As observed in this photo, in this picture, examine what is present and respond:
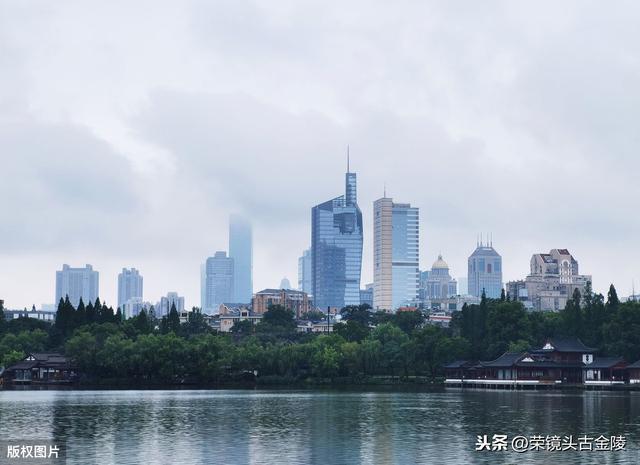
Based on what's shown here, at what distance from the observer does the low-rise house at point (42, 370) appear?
147500 mm

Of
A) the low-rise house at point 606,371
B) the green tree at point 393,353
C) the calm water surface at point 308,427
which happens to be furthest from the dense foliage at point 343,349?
the calm water surface at point 308,427

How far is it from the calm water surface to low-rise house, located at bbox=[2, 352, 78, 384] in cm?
5171

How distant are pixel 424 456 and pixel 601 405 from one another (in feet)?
139

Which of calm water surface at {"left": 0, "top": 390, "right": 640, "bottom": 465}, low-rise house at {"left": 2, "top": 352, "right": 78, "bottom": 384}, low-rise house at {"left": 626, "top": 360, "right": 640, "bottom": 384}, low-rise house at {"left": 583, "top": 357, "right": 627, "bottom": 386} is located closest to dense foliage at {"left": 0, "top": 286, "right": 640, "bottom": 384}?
low-rise house at {"left": 2, "top": 352, "right": 78, "bottom": 384}

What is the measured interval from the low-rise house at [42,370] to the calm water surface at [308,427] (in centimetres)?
5171

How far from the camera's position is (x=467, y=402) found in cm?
9381

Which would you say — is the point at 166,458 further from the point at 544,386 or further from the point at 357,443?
the point at 544,386

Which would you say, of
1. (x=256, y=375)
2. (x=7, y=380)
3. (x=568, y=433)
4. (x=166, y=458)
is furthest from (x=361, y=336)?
(x=166, y=458)

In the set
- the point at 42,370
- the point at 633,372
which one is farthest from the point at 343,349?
the point at 42,370

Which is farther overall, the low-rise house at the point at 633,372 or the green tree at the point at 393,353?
the green tree at the point at 393,353

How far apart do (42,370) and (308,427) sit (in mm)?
94353

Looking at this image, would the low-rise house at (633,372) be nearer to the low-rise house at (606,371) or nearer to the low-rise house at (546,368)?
the low-rise house at (606,371)

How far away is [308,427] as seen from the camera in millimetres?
63625

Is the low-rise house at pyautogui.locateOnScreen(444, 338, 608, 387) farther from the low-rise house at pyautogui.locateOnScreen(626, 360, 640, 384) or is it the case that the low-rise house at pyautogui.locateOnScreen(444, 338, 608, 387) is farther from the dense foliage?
the dense foliage
